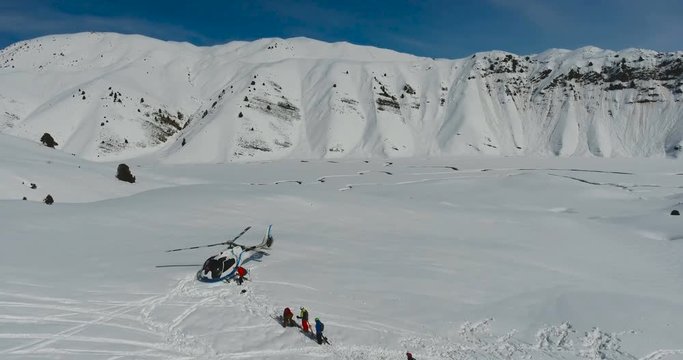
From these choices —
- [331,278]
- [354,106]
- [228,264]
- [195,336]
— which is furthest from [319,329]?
[354,106]

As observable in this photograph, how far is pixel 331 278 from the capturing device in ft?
76.7

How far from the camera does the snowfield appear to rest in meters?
16.6

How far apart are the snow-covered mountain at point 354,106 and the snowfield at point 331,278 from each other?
7070 centimetres

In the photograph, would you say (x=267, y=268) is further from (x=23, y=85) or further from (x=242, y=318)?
(x=23, y=85)

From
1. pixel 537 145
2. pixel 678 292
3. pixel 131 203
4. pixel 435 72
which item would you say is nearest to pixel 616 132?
pixel 537 145

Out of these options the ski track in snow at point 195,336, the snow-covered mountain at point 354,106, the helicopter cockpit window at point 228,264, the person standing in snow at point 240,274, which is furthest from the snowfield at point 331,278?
the snow-covered mountain at point 354,106

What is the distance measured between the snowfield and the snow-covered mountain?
7070 centimetres

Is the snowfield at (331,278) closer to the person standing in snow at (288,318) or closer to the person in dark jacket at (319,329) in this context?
the person standing in snow at (288,318)

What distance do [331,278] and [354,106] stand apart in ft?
389

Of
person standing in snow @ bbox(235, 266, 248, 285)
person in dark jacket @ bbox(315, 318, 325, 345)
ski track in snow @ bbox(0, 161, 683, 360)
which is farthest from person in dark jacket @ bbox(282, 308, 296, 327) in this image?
person standing in snow @ bbox(235, 266, 248, 285)

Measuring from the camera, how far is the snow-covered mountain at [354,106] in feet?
379

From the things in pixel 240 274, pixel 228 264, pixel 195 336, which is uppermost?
pixel 228 264

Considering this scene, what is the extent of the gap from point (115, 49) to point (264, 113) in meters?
89.6

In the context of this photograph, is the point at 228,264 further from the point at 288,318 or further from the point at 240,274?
the point at 288,318
